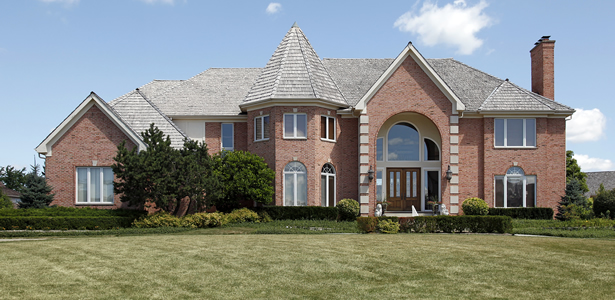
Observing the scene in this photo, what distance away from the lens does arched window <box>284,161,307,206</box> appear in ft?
92.5

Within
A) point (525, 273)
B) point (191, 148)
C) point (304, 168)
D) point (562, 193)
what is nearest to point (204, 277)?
point (525, 273)

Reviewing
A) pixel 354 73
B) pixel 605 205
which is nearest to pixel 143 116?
pixel 354 73

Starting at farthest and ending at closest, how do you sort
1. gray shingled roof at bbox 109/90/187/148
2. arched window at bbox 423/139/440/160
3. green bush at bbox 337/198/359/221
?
arched window at bbox 423/139/440/160, gray shingled roof at bbox 109/90/187/148, green bush at bbox 337/198/359/221

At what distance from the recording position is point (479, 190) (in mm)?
30109

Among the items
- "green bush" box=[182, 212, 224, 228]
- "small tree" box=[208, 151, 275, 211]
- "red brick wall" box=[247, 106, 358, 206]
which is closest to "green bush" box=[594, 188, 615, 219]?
"red brick wall" box=[247, 106, 358, 206]

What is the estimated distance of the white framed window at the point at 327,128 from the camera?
95.2 ft

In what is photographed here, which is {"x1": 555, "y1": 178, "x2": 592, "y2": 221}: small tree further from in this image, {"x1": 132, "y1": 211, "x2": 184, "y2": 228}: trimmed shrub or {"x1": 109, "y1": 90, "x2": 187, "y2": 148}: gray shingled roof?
{"x1": 109, "y1": 90, "x2": 187, "y2": 148}: gray shingled roof

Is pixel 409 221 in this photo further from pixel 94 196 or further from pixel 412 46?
pixel 94 196

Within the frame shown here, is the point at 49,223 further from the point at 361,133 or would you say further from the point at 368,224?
the point at 361,133

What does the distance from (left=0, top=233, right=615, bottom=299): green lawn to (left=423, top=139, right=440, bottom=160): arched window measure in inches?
556

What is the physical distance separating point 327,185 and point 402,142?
17.9 ft

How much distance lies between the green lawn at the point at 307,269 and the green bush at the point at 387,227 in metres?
3.81

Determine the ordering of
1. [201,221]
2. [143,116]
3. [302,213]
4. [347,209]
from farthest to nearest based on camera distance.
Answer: [143,116] → [347,209] → [302,213] → [201,221]

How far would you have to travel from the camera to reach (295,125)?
2836 centimetres
